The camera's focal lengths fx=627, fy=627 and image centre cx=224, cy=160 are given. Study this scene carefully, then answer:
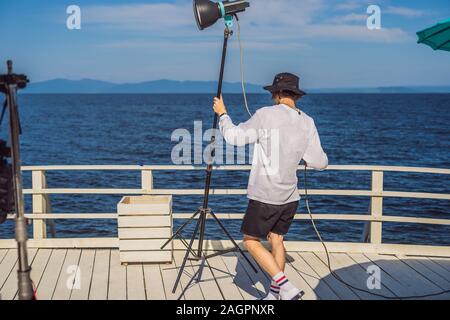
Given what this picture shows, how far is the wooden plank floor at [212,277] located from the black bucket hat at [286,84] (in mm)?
1845

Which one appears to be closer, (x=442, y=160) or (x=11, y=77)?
(x=11, y=77)

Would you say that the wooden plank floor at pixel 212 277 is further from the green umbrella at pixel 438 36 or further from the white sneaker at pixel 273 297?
the green umbrella at pixel 438 36

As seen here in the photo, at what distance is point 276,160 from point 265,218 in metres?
0.45

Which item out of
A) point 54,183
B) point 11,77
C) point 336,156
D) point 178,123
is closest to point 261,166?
point 11,77

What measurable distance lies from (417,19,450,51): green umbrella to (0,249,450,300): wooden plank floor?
2.16 m

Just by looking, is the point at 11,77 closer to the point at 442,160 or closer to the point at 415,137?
the point at 442,160

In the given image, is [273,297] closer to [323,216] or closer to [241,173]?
[323,216]

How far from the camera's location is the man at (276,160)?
4504 mm

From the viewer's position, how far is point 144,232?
630cm

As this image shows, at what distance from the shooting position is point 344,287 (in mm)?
5660

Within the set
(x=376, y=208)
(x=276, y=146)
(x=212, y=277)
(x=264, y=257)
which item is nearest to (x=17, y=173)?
(x=276, y=146)

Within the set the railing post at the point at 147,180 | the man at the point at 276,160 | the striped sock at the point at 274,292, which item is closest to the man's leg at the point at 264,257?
the man at the point at 276,160
